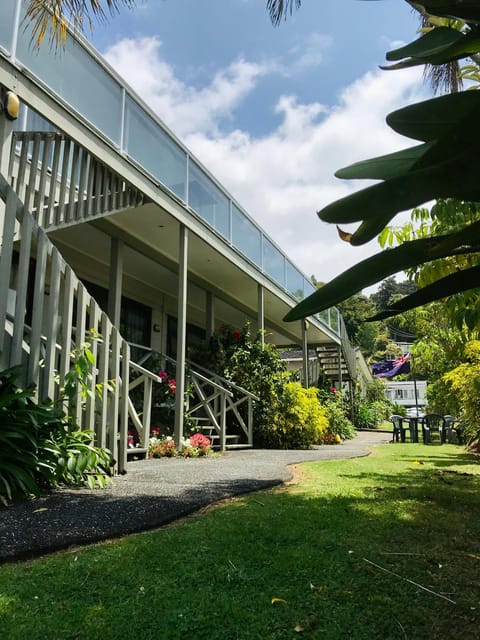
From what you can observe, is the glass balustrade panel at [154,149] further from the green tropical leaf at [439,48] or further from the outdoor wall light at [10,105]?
the green tropical leaf at [439,48]

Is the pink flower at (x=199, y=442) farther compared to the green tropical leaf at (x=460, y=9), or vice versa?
the pink flower at (x=199, y=442)

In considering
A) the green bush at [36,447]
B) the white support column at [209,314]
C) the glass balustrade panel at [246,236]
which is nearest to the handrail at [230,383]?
the white support column at [209,314]

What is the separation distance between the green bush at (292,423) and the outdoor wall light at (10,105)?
7621 millimetres

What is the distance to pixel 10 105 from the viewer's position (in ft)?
15.8

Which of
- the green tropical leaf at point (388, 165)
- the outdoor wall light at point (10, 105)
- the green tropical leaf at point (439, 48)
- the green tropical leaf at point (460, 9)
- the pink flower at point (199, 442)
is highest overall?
the outdoor wall light at point (10, 105)

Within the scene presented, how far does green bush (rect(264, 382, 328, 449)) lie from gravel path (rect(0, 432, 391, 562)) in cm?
483

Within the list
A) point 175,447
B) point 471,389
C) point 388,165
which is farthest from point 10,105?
point 471,389

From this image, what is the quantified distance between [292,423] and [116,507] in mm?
7353

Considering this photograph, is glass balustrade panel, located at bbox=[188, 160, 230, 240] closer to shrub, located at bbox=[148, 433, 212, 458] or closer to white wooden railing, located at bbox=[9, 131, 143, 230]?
white wooden railing, located at bbox=[9, 131, 143, 230]

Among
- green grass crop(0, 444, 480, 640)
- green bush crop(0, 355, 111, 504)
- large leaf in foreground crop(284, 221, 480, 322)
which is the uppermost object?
large leaf in foreground crop(284, 221, 480, 322)

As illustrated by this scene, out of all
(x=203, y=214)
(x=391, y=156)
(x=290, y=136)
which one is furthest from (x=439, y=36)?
(x=203, y=214)

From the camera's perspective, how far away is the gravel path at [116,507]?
2.59 metres

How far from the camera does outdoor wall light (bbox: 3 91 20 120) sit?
4.80 meters

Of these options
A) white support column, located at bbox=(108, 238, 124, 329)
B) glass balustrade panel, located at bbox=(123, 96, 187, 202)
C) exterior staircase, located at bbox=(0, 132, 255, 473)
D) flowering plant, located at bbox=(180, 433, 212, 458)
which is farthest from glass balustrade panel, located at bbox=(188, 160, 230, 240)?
flowering plant, located at bbox=(180, 433, 212, 458)
